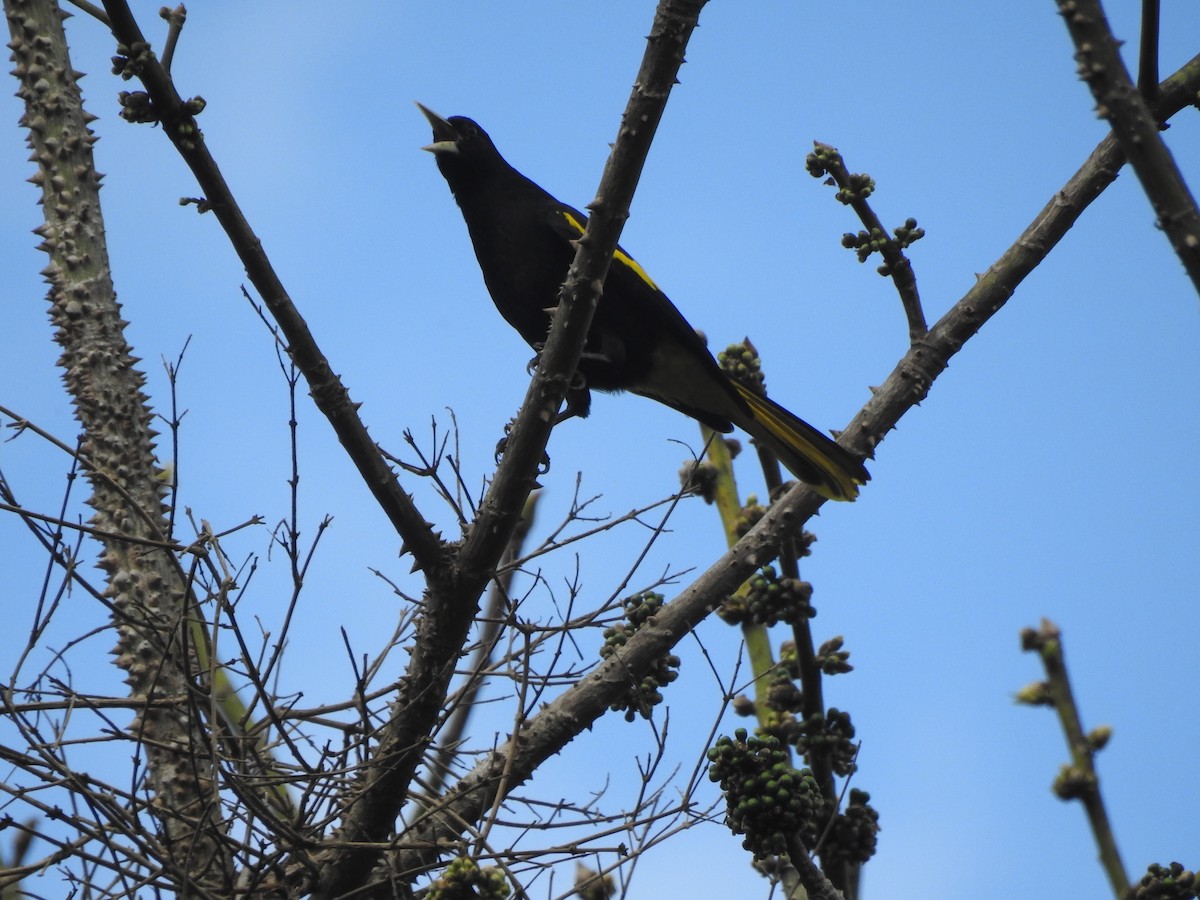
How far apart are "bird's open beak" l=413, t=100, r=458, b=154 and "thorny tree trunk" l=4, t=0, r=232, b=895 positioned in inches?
59.3

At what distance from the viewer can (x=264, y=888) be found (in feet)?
10.9

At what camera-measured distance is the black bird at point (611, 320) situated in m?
4.82

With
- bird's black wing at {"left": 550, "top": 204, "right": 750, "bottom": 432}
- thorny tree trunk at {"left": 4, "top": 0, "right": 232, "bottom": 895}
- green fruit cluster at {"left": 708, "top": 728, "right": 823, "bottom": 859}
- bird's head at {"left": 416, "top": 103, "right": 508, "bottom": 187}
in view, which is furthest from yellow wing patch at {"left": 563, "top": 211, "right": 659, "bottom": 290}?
green fruit cluster at {"left": 708, "top": 728, "right": 823, "bottom": 859}

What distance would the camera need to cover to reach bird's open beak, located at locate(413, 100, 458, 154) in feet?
17.6

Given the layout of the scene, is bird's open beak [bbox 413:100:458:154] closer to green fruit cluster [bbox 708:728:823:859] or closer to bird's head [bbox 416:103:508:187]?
bird's head [bbox 416:103:508:187]

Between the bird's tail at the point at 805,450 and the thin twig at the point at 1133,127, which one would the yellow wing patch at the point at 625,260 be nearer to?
the bird's tail at the point at 805,450

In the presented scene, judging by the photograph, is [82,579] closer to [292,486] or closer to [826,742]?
[292,486]

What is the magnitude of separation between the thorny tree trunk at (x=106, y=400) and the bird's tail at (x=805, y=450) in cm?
207

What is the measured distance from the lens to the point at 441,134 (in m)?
5.50

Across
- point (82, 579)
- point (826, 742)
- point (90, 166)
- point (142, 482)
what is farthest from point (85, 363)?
point (826, 742)

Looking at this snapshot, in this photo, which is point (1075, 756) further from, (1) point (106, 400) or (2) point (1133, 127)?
(1) point (106, 400)

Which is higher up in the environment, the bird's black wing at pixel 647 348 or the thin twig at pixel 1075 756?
the bird's black wing at pixel 647 348

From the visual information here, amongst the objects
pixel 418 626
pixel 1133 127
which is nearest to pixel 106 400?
pixel 418 626

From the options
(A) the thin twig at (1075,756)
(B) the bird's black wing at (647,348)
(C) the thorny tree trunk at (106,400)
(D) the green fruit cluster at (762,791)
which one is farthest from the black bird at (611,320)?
(A) the thin twig at (1075,756)
